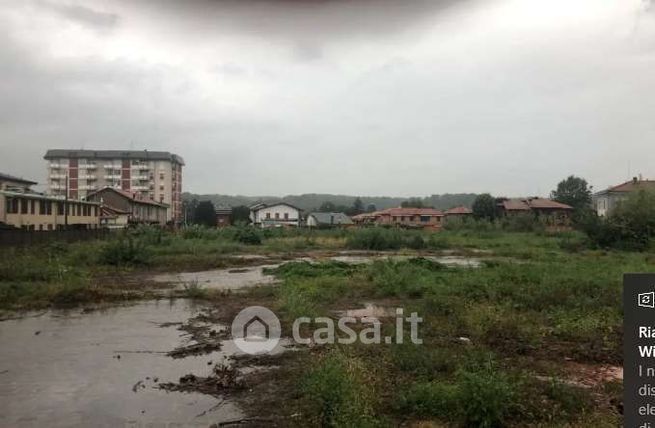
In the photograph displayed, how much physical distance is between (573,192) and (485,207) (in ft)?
72.6

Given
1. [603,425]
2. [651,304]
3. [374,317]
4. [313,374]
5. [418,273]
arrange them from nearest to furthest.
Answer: [651,304] < [603,425] < [313,374] < [374,317] < [418,273]

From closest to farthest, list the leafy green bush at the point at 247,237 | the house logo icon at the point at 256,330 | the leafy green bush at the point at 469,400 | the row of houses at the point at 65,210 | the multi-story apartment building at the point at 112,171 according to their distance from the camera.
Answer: the leafy green bush at the point at 469,400 → the house logo icon at the point at 256,330 → the row of houses at the point at 65,210 → the leafy green bush at the point at 247,237 → the multi-story apartment building at the point at 112,171

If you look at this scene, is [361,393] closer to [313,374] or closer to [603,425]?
[313,374]

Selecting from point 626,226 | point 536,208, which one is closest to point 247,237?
point 626,226

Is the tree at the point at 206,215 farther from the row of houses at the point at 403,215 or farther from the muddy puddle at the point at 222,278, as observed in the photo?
the muddy puddle at the point at 222,278

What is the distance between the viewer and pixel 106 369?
20.7 feet

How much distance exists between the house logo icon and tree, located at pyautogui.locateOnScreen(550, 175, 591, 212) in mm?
71304

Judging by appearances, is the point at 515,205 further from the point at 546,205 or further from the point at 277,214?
the point at 277,214

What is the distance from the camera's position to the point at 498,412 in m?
4.23

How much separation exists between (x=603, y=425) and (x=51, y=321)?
9269mm

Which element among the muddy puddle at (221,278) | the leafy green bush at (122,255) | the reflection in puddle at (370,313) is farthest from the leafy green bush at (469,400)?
the leafy green bush at (122,255)

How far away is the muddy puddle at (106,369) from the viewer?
4.80 metres

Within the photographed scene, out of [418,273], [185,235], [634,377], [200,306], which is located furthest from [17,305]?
[185,235]

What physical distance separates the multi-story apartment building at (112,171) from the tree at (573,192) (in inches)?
2371
